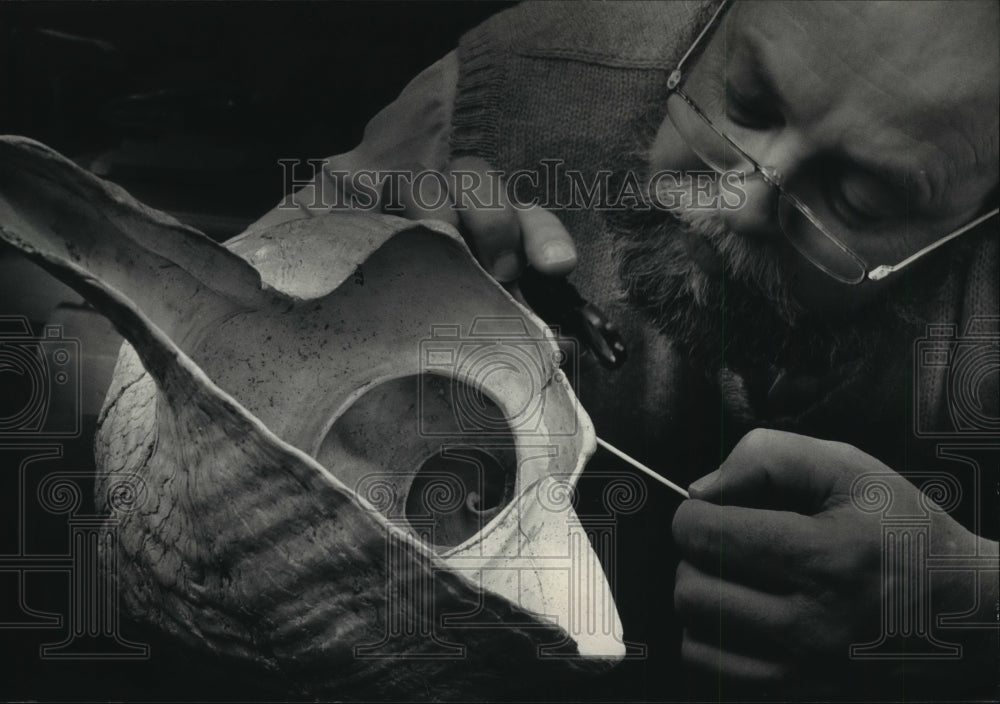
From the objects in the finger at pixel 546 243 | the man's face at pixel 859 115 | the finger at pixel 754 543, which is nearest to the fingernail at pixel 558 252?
the finger at pixel 546 243

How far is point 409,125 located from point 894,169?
0.42 m

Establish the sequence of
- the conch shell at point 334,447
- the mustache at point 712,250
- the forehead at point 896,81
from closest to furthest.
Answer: the conch shell at point 334,447 → the forehead at point 896,81 → the mustache at point 712,250

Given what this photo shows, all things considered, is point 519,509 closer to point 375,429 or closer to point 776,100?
point 375,429

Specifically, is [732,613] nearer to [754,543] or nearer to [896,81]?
[754,543]

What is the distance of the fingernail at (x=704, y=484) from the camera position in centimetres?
86

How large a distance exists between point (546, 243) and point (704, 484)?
0.25 metres

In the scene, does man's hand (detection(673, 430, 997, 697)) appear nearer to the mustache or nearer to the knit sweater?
the knit sweater

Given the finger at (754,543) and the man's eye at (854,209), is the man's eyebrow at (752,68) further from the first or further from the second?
the finger at (754,543)

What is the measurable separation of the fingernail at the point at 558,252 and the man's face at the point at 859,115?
13 cm

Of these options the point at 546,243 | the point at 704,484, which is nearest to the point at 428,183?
the point at 546,243


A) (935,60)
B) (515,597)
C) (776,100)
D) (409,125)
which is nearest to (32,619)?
(515,597)

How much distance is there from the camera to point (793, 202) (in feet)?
2.75

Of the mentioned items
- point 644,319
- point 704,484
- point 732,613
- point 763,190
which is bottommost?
point 732,613

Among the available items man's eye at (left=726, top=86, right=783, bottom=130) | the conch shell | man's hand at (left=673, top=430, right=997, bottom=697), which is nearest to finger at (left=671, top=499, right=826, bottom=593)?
Answer: man's hand at (left=673, top=430, right=997, bottom=697)
